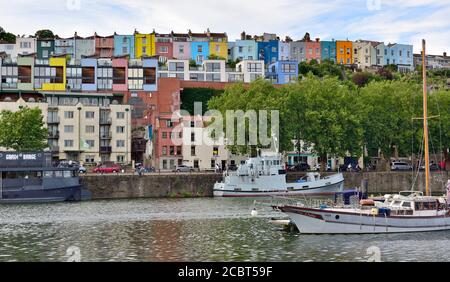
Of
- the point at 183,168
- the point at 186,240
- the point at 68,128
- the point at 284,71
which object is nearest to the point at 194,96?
the point at 284,71

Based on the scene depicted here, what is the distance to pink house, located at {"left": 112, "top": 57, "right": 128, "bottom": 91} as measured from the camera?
134 meters

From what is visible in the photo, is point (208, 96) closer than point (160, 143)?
No

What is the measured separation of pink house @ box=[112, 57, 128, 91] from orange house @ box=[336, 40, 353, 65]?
76.2 m

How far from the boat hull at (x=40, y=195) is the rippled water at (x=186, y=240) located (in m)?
21.5

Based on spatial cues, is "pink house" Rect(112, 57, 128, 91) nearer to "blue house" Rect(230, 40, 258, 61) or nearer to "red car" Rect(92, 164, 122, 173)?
"red car" Rect(92, 164, 122, 173)

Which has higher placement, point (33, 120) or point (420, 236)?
point (33, 120)

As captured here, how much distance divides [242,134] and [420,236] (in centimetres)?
5548

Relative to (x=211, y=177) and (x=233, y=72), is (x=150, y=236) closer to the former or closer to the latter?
(x=211, y=177)

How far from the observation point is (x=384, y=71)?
177 metres

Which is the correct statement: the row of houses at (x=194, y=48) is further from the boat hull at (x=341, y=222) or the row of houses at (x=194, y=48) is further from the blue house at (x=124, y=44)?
the boat hull at (x=341, y=222)

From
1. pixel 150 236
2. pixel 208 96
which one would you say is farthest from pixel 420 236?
pixel 208 96
